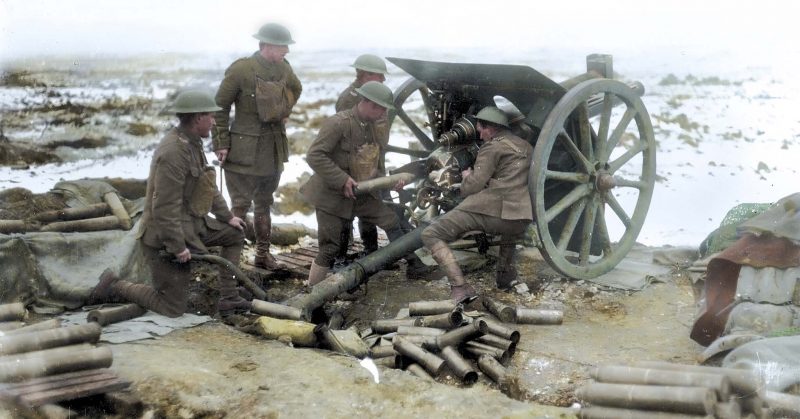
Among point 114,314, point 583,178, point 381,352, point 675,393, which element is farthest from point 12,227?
point 675,393

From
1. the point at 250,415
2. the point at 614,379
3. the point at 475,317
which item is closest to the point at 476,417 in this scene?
the point at 614,379

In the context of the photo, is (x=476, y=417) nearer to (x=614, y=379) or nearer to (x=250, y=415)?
(x=614, y=379)

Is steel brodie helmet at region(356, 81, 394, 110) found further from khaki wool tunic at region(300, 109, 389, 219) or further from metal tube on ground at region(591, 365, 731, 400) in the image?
metal tube on ground at region(591, 365, 731, 400)

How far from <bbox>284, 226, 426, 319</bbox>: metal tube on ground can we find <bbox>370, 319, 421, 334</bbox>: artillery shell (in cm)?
50

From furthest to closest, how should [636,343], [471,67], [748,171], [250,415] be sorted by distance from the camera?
[748,171] < [471,67] < [636,343] < [250,415]

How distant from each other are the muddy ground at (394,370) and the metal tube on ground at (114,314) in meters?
0.43

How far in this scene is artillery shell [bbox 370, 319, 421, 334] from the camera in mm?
5434

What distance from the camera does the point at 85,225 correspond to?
669 centimetres

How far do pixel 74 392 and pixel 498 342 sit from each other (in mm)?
2679

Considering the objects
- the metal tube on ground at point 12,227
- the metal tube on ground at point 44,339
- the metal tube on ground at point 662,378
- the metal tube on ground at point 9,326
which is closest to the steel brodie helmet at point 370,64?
the metal tube on ground at point 12,227

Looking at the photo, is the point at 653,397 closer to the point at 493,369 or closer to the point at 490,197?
the point at 493,369

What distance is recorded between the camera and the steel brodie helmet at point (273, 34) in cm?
660

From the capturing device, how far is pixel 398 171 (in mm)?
6699

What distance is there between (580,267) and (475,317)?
1418 millimetres
